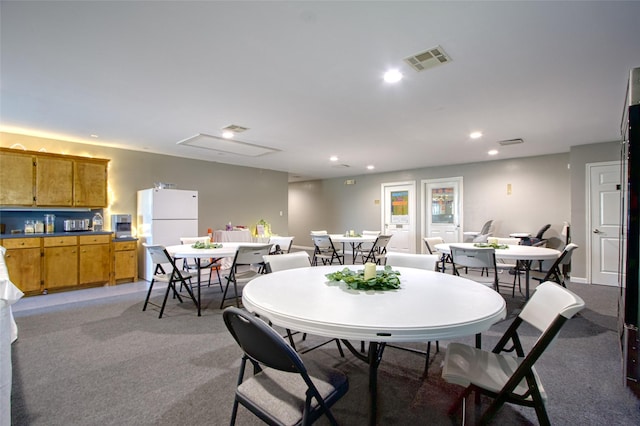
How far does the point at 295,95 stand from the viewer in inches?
123

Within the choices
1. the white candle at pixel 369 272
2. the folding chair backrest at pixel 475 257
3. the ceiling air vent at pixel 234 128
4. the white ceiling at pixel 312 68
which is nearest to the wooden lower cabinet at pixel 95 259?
the white ceiling at pixel 312 68

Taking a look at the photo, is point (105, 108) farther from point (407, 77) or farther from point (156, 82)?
point (407, 77)

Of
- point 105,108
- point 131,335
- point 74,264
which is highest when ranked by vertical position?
point 105,108

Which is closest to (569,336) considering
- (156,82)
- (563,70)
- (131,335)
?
(563,70)

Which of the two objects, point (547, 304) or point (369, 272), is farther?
point (369, 272)

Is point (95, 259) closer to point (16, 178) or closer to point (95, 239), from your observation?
point (95, 239)

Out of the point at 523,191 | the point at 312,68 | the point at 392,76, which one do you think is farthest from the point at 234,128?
the point at 523,191

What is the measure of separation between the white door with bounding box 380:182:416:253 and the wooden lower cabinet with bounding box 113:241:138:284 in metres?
5.98

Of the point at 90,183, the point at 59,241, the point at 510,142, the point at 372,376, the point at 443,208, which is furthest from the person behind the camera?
the point at 443,208

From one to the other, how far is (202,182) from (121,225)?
191cm

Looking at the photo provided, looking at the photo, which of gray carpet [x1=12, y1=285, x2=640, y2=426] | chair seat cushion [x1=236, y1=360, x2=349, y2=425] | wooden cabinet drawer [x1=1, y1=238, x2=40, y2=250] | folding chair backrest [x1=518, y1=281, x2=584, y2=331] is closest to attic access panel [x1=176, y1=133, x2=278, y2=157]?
wooden cabinet drawer [x1=1, y1=238, x2=40, y2=250]

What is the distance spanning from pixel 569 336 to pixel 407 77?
294 centimetres

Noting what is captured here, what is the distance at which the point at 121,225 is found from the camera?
17.4 feet

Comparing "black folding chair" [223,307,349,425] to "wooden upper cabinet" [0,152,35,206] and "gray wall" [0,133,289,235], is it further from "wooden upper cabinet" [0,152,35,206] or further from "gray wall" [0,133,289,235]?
"gray wall" [0,133,289,235]
